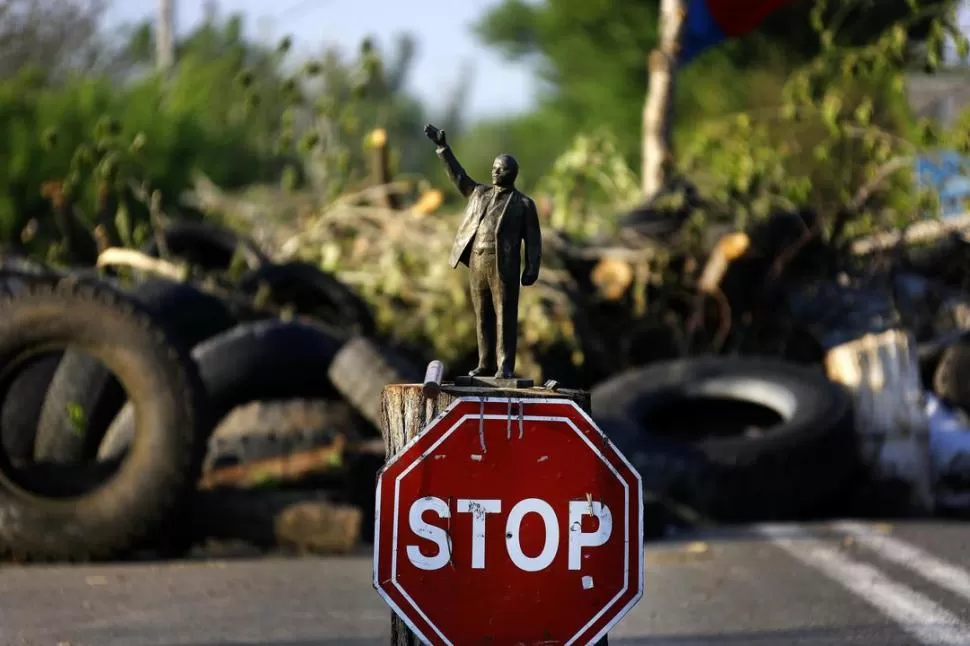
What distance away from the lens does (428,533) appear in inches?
150

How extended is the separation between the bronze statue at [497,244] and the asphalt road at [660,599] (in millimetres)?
1964

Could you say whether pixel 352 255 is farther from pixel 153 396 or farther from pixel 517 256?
pixel 517 256

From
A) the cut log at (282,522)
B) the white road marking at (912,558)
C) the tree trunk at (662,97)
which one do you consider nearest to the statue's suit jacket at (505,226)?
the white road marking at (912,558)

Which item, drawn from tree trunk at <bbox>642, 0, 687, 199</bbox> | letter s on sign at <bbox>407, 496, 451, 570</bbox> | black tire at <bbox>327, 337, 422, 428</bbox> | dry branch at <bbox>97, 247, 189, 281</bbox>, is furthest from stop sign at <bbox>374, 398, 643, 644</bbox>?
tree trunk at <bbox>642, 0, 687, 199</bbox>

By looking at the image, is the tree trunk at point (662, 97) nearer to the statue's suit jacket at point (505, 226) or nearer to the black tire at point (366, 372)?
the black tire at point (366, 372)

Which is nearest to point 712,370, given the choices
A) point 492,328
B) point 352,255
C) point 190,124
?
point 352,255

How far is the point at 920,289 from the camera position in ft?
41.3

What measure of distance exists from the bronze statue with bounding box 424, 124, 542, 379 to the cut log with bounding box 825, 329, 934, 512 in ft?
19.0

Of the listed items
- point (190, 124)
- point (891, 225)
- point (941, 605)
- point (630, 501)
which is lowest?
point (941, 605)

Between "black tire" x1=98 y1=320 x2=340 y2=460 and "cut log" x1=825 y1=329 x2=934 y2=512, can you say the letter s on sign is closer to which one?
"black tire" x1=98 y1=320 x2=340 y2=460

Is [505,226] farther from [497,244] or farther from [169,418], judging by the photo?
[169,418]

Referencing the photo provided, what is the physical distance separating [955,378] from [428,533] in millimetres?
7505

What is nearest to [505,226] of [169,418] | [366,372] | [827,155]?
[169,418]

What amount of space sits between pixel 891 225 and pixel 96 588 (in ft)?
26.9
